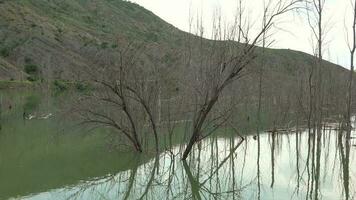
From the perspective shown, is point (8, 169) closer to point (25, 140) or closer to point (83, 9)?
point (25, 140)

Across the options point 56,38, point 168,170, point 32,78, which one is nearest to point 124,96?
point 168,170

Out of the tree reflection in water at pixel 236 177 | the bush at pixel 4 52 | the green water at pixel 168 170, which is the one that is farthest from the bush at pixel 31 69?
the tree reflection in water at pixel 236 177

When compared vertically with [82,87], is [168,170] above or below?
below

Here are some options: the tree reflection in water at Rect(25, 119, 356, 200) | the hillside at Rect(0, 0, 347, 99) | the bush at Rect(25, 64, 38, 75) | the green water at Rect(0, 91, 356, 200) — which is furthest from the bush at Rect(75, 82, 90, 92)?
the bush at Rect(25, 64, 38, 75)

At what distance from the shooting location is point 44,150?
60.4ft

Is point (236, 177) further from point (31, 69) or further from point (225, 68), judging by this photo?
point (31, 69)

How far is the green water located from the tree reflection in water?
0.08 feet

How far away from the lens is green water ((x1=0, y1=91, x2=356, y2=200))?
12.1 metres

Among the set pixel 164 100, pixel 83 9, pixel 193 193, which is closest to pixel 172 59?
pixel 164 100

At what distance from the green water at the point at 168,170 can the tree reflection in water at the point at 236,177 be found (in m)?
0.02

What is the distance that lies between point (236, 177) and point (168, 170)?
217 cm

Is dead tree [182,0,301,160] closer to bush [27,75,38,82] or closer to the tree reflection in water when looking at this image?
the tree reflection in water

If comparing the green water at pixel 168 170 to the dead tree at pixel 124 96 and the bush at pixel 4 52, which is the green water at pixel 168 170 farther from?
the bush at pixel 4 52

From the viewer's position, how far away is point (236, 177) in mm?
14188
